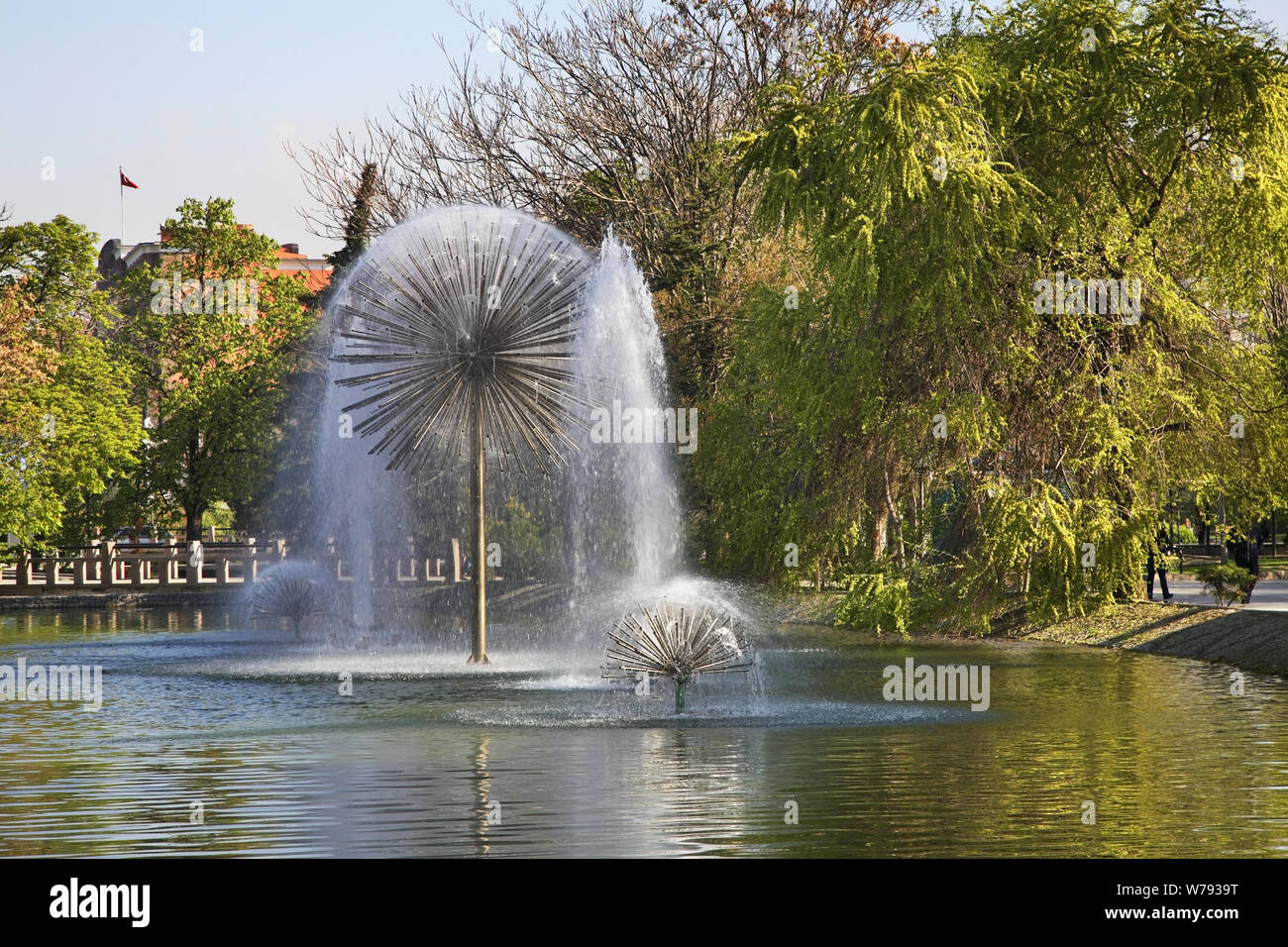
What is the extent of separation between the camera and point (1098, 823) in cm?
1053

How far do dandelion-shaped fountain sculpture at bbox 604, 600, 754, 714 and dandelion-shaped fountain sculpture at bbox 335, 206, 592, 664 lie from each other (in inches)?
266

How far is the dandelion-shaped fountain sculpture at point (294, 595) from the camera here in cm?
3322

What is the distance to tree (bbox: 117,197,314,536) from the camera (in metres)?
51.9

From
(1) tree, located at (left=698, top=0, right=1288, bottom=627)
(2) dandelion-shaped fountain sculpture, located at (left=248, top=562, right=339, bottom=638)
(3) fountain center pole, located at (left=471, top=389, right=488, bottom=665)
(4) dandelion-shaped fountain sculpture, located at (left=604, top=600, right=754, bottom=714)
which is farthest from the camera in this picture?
(2) dandelion-shaped fountain sculpture, located at (left=248, top=562, right=339, bottom=638)

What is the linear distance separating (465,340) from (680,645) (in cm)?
793
